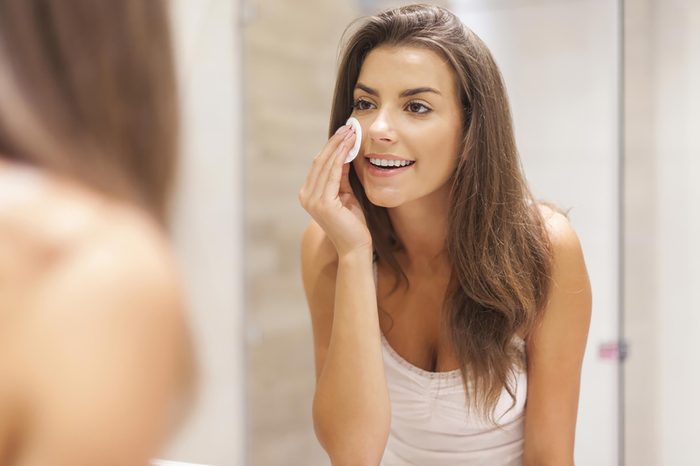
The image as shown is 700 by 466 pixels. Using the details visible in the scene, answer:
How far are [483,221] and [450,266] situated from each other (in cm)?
7

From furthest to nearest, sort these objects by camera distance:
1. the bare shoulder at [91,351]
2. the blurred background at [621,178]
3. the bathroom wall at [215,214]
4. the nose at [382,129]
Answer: the bathroom wall at [215,214], the blurred background at [621,178], the nose at [382,129], the bare shoulder at [91,351]

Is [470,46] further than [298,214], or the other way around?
[298,214]

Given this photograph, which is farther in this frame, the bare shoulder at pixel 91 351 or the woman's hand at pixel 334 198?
the woman's hand at pixel 334 198

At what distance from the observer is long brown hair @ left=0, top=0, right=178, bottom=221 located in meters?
0.32

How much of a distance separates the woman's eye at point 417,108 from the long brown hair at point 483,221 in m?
0.04

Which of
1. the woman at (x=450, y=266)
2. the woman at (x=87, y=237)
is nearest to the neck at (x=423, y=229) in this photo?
the woman at (x=450, y=266)

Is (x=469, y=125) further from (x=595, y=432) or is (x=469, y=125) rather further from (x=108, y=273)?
(x=108, y=273)

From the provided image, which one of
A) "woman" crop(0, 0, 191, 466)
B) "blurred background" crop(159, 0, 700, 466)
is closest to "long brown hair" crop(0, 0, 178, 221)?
"woman" crop(0, 0, 191, 466)

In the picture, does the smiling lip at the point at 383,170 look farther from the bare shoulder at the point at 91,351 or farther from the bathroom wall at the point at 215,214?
the bathroom wall at the point at 215,214

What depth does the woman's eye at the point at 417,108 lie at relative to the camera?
2.60ft

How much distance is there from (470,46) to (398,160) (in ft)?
0.47

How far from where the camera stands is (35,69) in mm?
321

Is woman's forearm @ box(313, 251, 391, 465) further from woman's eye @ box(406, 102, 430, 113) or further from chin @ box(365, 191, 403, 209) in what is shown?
woman's eye @ box(406, 102, 430, 113)

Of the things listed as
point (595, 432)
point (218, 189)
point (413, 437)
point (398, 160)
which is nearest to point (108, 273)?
point (398, 160)
